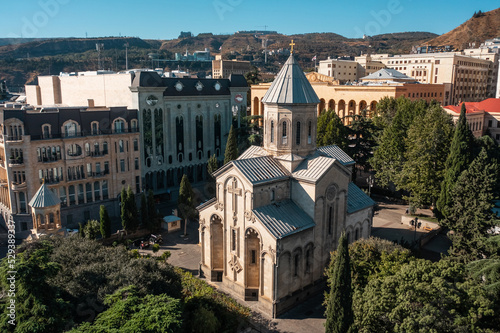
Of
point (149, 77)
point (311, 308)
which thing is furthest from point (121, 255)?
point (149, 77)

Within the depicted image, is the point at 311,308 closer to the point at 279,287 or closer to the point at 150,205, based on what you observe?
the point at 279,287

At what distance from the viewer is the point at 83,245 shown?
88.8 ft

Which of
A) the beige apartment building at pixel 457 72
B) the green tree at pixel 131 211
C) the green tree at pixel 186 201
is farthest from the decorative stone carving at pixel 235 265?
the beige apartment building at pixel 457 72

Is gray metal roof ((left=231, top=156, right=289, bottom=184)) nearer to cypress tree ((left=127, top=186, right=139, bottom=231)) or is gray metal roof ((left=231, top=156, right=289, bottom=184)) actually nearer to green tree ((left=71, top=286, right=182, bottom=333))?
green tree ((left=71, top=286, right=182, bottom=333))

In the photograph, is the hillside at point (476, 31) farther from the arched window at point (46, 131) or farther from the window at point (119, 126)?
the arched window at point (46, 131)

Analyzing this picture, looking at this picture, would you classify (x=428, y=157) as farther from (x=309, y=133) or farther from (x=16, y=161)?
(x=16, y=161)

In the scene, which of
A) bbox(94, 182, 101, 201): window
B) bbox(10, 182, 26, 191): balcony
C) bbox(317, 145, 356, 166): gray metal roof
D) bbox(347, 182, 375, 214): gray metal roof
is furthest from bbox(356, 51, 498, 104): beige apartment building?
bbox(10, 182, 26, 191): balcony

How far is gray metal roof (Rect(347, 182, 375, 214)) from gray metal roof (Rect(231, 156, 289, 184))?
7.65 metres

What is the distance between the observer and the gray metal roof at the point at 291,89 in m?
31.7

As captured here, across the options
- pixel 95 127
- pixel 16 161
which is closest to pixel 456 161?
pixel 95 127

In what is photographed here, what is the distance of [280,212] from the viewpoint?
29891 millimetres

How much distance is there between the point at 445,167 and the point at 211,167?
94.7ft

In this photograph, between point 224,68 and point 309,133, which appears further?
point 224,68

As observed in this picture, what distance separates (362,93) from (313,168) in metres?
48.2
